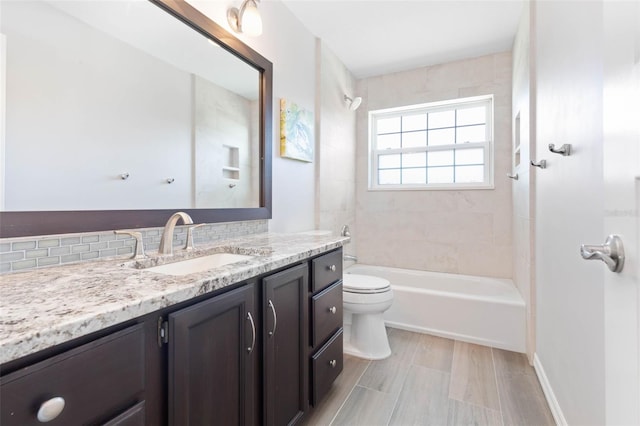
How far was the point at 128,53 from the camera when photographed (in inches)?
47.6

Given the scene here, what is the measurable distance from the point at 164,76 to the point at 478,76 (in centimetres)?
280

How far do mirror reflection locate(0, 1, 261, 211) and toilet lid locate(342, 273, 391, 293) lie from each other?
1.00 meters

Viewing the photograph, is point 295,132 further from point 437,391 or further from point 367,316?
point 437,391

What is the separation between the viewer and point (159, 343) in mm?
721

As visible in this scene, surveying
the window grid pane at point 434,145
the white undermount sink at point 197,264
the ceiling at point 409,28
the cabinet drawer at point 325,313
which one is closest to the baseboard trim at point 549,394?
the cabinet drawer at point 325,313

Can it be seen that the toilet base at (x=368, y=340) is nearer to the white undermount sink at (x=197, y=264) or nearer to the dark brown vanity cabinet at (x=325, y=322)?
the dark brown vanity cabinet at (x=325, y=322)

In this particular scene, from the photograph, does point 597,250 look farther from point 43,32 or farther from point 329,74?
point 329,74

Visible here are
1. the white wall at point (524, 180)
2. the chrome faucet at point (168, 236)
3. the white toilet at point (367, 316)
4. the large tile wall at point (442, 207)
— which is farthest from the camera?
the large tile wall at point (442, 207)

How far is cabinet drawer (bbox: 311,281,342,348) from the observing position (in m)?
1.41

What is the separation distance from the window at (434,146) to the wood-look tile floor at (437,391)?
1630 millimetres

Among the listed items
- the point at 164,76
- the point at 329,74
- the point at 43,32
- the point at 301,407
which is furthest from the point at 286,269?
the point at 329,74

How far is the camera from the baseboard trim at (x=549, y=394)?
55.0 inches

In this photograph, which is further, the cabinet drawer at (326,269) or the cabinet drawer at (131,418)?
the cabinet drawer at (326,269)

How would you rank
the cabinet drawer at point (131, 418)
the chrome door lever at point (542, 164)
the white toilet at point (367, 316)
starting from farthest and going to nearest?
the white toilet at point (367, 316)
the chrome door lever at point (542, 164)
the cabinet drawer at point (131, 418)
